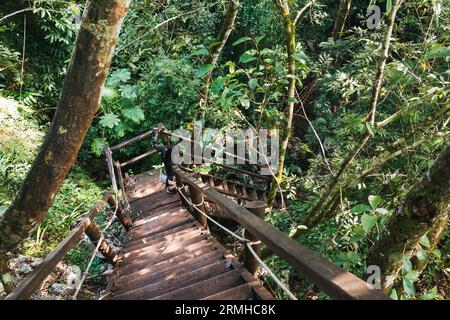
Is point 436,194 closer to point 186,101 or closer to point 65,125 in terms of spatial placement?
point 65,125

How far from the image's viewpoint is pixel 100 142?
26.9 feet

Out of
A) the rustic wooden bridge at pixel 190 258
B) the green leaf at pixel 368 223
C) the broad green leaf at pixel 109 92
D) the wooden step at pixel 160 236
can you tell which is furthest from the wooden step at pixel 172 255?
the broad green leaf at pixel 109 92

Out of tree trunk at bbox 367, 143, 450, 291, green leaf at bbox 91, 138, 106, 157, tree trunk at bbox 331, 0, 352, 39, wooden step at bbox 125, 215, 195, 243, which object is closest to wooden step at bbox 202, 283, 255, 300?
tree trunk at bbox 367, 143, 450, 291

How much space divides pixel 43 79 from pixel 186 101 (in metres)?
3.83

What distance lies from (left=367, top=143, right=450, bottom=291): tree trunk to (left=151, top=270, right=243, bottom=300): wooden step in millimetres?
1012

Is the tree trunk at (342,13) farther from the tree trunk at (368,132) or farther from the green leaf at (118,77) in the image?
the green leaf at (118,77)

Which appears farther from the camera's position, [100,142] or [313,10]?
[100,142]

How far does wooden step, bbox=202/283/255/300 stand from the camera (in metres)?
2.10

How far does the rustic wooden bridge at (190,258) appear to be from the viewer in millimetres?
1309

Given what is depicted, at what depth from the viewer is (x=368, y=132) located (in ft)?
10.1

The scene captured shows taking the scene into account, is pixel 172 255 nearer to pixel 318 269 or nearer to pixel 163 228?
pixel 163 228

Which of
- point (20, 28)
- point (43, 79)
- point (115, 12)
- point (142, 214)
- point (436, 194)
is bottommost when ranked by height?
point (142, 214)

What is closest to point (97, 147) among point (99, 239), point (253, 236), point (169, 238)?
point (169, 238)

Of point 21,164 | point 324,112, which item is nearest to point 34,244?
point 21,164
